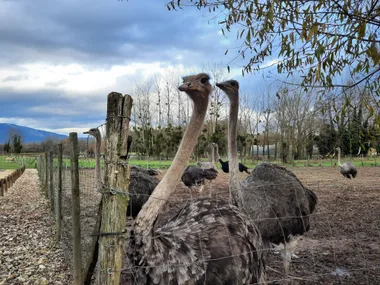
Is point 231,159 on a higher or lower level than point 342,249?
higher

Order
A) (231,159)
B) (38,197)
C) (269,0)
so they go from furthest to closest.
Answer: (38,197), (231,159), (269,0)

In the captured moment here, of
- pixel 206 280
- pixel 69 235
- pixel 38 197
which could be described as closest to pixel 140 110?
pixel 38 197

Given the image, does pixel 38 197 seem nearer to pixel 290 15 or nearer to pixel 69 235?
pixel 69 235

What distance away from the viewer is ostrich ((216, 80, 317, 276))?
4.67m

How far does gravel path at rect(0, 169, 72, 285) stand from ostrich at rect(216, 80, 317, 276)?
2.37 meters

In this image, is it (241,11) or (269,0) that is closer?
(269,0)

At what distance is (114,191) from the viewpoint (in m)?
2.37

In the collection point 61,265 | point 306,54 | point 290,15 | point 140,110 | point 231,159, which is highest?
point 140,110

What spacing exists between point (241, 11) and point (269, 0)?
87cm

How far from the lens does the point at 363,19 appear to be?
395 centimetres

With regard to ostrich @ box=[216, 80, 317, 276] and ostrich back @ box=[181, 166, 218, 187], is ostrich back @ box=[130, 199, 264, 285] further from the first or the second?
ostrich back @ box=[181, 166, 218, 187]

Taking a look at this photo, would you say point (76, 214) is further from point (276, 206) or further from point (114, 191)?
point (276, 206)

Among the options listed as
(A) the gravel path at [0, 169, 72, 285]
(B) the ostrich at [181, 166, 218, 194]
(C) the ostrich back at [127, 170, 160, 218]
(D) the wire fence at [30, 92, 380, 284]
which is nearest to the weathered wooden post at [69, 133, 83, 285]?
(D) the wire fence at [30, 92, 380, 284]

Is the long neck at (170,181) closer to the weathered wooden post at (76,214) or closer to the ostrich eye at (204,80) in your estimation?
the ostrich eye at (204,80)
